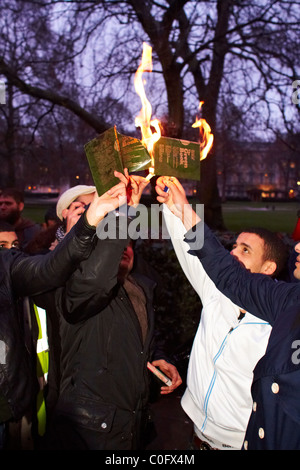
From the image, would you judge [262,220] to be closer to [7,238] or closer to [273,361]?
[7,238]

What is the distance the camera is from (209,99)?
11367 millimetres

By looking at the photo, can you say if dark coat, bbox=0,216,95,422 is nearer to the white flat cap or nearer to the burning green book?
the burning green book

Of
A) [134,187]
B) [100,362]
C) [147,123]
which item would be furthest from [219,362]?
[147,123]

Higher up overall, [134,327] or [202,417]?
[134,327]

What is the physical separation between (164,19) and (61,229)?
25.2ft

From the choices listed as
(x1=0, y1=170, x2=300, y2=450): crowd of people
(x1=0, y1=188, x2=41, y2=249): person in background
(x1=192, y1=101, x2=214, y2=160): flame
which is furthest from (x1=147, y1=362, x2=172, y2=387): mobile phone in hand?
(x1=0, y1=188, x2=41, y2=249): person in background

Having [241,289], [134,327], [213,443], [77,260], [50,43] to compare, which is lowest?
[213,443]

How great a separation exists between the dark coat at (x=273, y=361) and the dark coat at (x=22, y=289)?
79cm

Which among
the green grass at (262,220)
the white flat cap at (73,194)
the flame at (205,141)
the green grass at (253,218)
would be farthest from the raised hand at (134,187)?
the green grass at (253,218)

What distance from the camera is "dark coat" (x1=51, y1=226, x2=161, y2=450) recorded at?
2055mm

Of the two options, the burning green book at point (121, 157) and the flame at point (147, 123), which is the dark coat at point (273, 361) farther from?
the flame at point (147, 123)

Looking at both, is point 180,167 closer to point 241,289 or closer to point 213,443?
point 241,289
